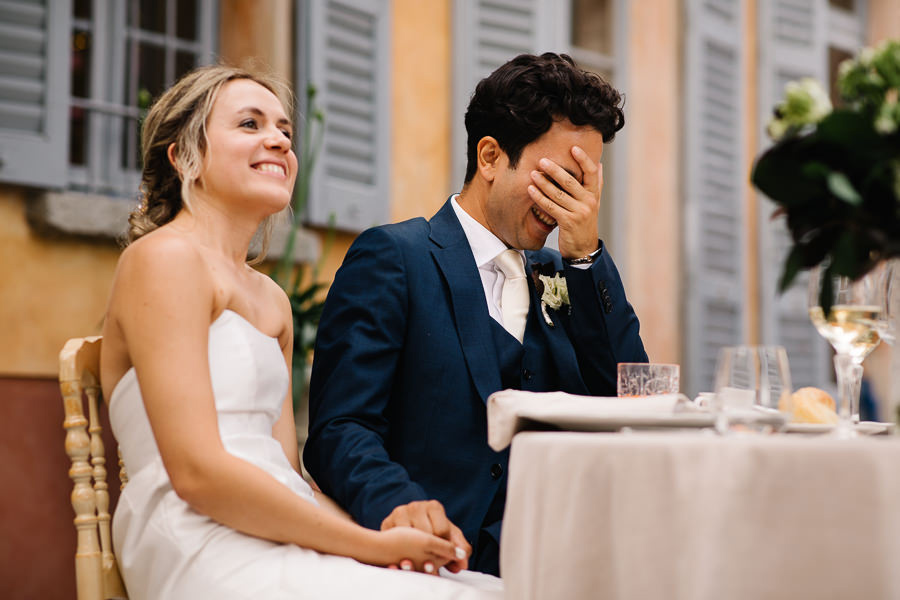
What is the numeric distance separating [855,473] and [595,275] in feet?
3.90

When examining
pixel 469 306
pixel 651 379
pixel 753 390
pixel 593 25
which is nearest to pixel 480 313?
pixel 469 306

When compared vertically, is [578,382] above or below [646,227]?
below

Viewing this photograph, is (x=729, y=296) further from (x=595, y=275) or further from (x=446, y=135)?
(x=595, y=275)

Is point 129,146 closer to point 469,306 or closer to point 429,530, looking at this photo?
point 469,306

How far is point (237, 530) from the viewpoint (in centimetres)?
182

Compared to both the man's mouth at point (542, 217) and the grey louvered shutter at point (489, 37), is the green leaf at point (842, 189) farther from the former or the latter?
the grey louvered shutter at point (489, 37)

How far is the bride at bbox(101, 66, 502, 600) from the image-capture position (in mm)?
1765

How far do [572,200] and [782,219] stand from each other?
5394 mm

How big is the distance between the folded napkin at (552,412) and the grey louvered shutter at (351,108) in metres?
3.42

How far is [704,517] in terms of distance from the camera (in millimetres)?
1296

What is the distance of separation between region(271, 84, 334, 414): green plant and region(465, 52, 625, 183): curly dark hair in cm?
166

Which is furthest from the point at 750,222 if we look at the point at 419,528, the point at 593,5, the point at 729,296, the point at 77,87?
the point at 419,528

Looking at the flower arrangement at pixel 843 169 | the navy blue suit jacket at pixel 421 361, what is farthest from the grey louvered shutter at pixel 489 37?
the flower arrangement at pixel 843 169

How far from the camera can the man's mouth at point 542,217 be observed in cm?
247
